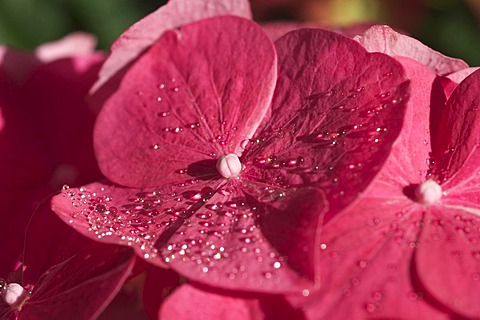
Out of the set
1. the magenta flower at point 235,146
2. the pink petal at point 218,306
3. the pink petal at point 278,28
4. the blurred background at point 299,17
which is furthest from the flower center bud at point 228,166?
the blurred background at point 299,17

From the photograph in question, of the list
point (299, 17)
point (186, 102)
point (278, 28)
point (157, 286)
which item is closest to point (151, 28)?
point (186, 102)

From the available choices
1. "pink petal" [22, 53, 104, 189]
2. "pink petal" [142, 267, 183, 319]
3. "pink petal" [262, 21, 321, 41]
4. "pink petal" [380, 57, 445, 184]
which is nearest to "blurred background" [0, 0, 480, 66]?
"pink petal" [262, 21, 321, 41]

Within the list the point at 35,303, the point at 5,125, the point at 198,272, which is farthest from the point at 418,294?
the point at 5,125

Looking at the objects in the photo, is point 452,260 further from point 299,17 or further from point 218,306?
point 299,17

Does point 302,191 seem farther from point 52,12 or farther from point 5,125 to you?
point 52,12

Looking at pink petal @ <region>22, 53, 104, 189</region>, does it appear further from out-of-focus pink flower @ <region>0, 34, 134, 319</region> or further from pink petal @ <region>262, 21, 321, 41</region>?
pink petal @ <region>262, 21, 321, 41</region>

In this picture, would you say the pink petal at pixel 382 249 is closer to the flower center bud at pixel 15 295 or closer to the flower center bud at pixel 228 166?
the flower center bud at pixel 228 166

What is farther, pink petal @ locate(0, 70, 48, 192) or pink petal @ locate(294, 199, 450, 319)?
pink petal @ locate(0, 70, 48, 192)
